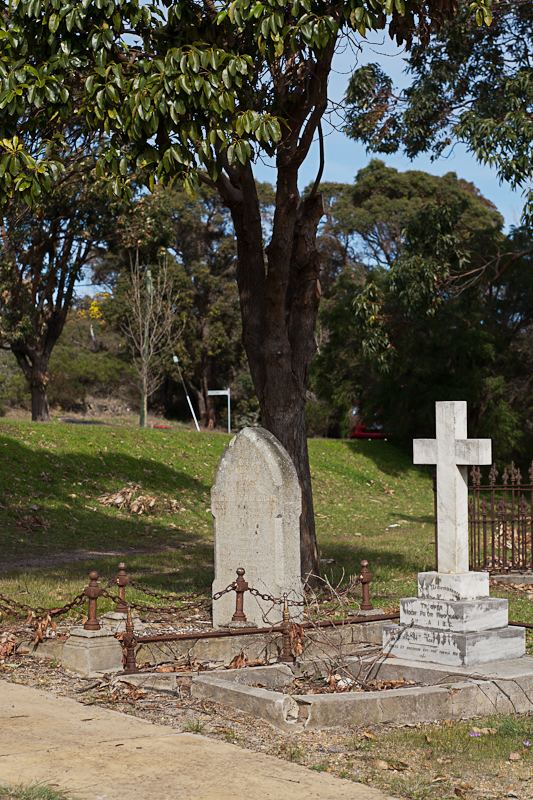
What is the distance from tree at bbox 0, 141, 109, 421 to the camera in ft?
100

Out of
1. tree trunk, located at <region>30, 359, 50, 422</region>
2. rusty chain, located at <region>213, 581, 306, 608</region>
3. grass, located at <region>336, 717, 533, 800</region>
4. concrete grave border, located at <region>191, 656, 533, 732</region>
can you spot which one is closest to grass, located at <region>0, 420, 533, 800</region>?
grass, located at <region>336, 717, 533, 800</region>

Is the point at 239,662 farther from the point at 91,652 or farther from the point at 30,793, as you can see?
the point at 30,793

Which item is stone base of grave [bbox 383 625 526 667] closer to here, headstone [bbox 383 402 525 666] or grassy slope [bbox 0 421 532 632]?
headstone [bbox 383 402 525 666]

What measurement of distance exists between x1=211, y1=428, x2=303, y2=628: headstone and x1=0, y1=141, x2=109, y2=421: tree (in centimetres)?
1938

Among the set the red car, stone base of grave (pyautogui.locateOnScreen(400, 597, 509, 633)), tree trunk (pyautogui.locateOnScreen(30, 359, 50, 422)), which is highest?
tree trunk (pyautogui.locateOnScreen(30, 359, 50, 422))

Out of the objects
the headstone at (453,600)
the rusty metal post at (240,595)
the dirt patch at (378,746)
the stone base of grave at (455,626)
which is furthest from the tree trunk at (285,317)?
the dirt patch at (378,746)

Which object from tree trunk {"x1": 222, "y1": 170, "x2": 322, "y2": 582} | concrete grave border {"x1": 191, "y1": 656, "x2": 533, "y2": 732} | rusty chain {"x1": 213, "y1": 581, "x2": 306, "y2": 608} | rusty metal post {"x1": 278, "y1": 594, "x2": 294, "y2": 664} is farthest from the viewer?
tree trunk {"x1": 222, "y1": 170, "x2": 322, "y2": 582}

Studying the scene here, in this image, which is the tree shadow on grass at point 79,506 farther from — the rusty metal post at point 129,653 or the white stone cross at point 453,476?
the white stone cross at point 453,476

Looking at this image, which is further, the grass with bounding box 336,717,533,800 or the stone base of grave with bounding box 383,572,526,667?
the stone base of grave with bounding box 383,572,526,667

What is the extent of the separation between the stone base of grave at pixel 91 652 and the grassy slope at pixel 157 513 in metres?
3.31

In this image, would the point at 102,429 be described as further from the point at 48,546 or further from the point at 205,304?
the point at 205,304

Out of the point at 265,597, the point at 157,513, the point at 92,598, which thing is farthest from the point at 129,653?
the point at 157,513

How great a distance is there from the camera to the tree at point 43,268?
30484 mm

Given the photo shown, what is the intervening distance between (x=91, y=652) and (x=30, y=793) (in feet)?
11.4
